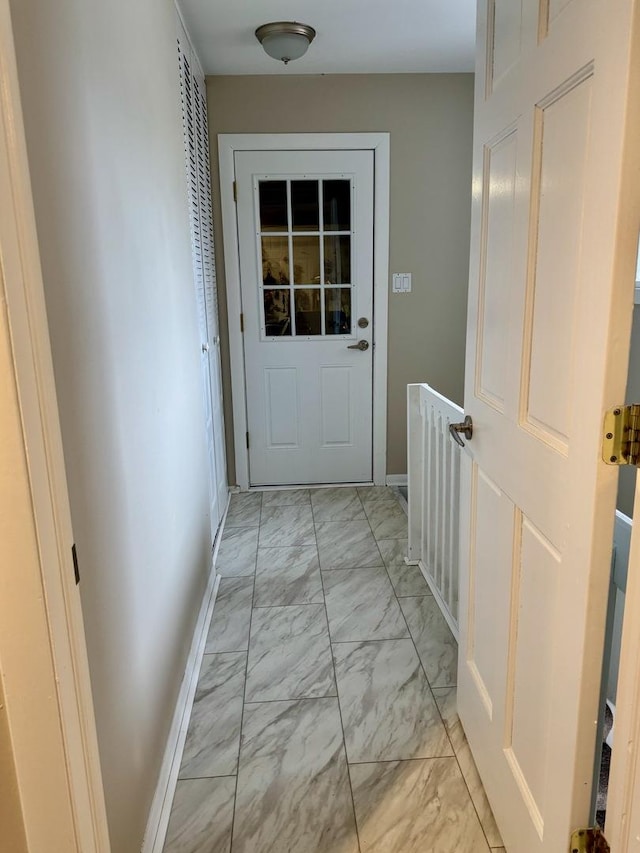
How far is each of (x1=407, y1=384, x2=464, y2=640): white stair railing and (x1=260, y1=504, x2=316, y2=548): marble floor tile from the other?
2.06 feet

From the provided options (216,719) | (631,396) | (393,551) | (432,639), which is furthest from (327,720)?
(631,396)

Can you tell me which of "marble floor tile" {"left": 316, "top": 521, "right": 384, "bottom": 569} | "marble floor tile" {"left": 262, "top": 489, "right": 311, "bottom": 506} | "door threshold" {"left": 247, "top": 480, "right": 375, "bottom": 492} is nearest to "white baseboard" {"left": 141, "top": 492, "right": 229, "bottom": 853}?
"marble floor tile" {"left": 316, "top": 521, "right": 384, "bottom": 569}

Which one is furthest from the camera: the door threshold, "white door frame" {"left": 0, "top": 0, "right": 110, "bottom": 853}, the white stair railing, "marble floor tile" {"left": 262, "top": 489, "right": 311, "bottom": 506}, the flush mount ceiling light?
the door threshold

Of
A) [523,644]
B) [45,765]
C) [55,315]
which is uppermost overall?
[55,315]

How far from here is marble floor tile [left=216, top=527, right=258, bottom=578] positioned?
2850 millimetres

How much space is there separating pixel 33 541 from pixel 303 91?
342 centimetres

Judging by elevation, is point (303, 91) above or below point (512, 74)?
above

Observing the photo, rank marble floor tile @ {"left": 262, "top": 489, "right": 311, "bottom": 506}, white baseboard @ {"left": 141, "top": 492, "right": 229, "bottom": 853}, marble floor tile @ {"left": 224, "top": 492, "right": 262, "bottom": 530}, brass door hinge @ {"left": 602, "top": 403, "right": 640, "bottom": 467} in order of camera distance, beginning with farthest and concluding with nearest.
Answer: marble floor tile @ {"left": 262, "top": 489, "right": 311, "bottom": 506} → marble floor tile @ {"left": 224, "top": 492, "right": 262, "bottom": 530} → white baseboard @ {"left": 141, "top": 492, "right": 229, "bottom": 853} → brass door hinge @ {"left": 602, "top": 403, "right": 640, "bottom": 467}

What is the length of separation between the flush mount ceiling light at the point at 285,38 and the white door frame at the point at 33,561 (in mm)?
2472

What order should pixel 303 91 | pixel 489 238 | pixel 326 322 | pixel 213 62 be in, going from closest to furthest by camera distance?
pixel 489 238 → pixel 213 62 → pixel 303 91 → pixel 326 322

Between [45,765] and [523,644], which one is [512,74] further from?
[45,765]

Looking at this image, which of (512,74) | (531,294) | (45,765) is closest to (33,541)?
(45,765)

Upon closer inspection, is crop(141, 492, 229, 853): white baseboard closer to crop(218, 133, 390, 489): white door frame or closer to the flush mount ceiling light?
crop(218, 133, 390, 489): white door frame

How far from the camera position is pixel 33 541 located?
732 millimetres
